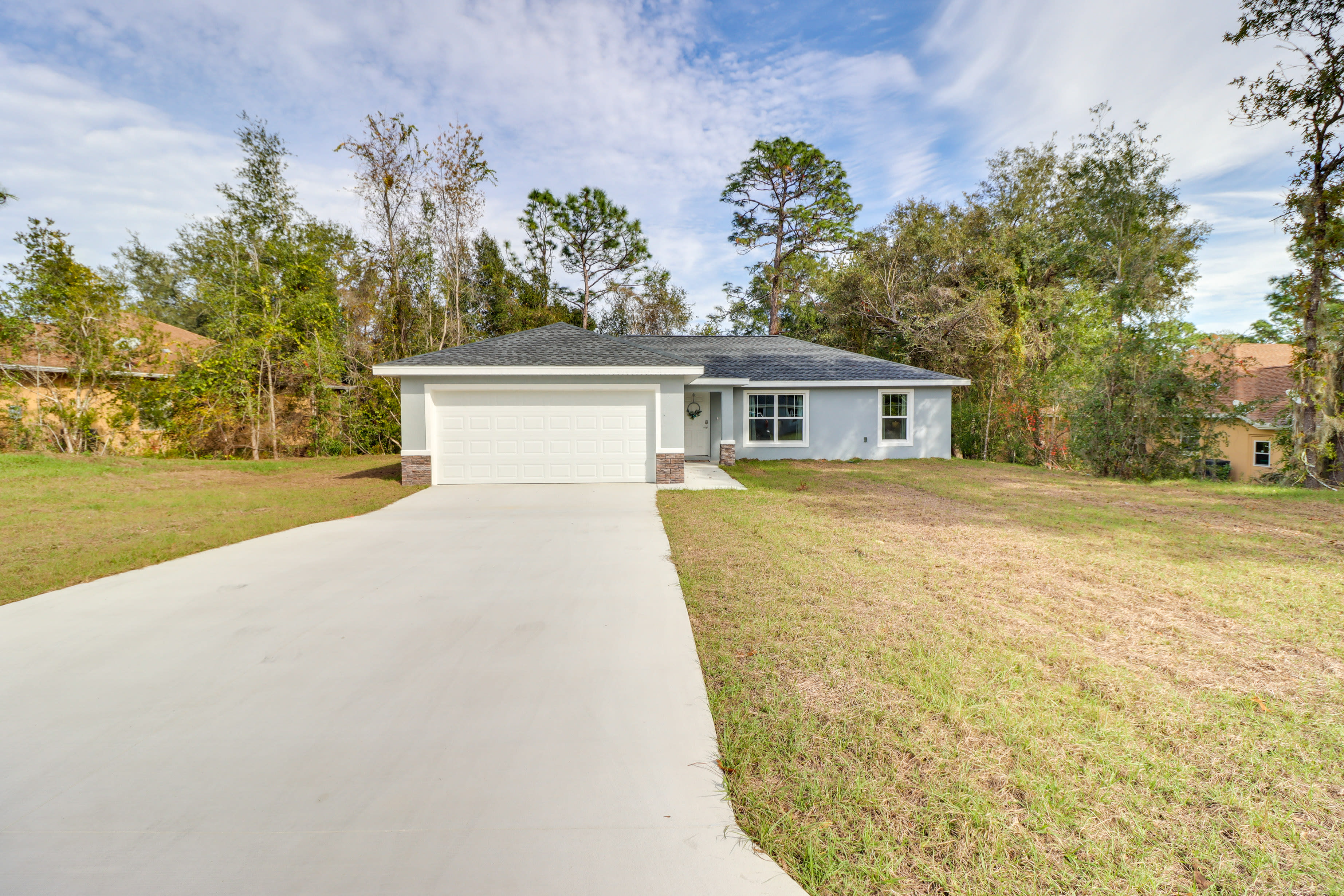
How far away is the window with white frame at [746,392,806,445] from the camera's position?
1503cm

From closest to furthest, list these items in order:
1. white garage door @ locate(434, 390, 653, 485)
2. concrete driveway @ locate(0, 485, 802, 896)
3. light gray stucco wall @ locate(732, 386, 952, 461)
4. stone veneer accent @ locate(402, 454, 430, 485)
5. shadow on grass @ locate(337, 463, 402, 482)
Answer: concrete driveway @ locate(0, 485, 802, 896), stone veneer accent @ locate(402, 454, 430, 485), white garage door @ locate(434, 390, 653, 485), shadow on grass @ locate(337, 463, 402, 482), light gray stucco wall @ locate(732, 386, 952, 461)

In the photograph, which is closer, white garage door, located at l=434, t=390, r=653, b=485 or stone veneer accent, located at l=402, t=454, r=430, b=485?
stone veneer accent, located at l=402, t=454, r=430, b=485

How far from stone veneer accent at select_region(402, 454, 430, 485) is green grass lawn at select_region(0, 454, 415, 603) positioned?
33cm

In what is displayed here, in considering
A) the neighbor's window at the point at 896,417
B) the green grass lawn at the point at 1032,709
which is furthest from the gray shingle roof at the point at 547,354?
the neighbor's window at the point at 896,417

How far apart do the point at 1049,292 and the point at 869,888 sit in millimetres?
20834

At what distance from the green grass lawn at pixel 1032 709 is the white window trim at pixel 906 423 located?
9.29m

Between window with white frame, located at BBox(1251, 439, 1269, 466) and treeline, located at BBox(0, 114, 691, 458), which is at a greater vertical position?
treeline, located at BBox(0, 114, 691, 458)

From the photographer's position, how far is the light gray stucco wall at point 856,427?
1502 cm

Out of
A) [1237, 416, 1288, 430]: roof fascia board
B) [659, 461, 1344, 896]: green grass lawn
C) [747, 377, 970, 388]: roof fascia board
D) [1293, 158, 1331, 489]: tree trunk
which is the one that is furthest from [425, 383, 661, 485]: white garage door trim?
[1237, 416, 1288, 430]: roof fascia board

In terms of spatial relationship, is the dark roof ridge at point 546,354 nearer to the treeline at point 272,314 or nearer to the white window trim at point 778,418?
the white window trim at point 778,418

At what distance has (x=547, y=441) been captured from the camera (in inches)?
406

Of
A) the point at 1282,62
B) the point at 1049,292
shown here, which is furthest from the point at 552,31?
the point at 1049,292

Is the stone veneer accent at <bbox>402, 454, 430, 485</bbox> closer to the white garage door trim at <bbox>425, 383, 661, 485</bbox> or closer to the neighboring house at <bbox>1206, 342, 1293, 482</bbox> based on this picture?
the white garage door trim at <bbox>425, 383, 661, 485</bbox>

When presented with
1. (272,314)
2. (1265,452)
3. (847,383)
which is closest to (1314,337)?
(847,383)
